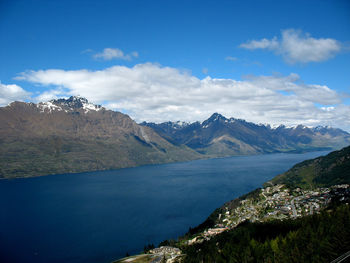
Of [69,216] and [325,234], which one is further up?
[325,234]

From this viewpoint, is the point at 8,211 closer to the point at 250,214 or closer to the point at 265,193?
the point at 250,214

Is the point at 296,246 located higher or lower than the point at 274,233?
higher

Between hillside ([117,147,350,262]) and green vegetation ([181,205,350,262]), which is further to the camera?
hillside ([117,147,350,262])

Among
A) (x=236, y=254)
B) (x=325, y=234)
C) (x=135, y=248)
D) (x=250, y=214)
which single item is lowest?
(x=135, y=248)

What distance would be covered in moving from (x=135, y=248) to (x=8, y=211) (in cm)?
12603

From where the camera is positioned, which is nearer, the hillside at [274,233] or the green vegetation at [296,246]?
the green vegetation at [296,246]

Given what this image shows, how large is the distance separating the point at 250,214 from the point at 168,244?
167 feet

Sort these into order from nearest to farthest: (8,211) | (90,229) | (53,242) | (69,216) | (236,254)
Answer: (236,254)
(53,242)
(90,229)
(69,216)
(8,211)

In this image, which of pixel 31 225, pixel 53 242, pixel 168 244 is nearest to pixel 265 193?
pixel 168 244

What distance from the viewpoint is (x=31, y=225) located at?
15938cm

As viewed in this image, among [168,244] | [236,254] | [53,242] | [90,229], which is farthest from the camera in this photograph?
[90,229]

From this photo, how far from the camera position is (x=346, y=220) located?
65938 millimetres

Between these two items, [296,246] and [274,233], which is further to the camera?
[274,233]

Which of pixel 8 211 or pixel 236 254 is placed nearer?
pixel 236 254
